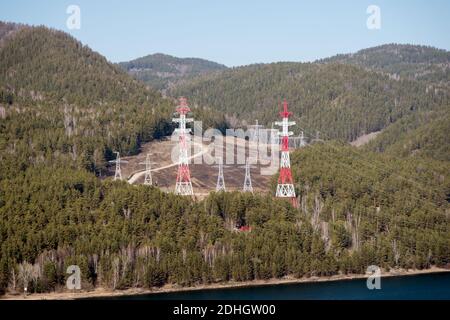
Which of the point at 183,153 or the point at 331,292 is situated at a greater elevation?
the point at 183,153

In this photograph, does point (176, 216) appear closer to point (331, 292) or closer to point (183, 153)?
point (183, 153)

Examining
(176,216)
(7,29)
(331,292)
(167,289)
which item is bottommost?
(167,289)

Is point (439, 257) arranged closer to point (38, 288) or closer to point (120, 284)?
point (120, 284)

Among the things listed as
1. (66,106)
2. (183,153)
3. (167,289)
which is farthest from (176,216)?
(66,106)

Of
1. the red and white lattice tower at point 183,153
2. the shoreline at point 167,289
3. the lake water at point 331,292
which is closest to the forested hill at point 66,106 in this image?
the red and white lattice tower at point 183,153

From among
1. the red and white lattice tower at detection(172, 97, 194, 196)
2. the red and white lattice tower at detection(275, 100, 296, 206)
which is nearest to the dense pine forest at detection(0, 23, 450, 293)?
the red and white lattice tower at detection(275, 100, 296, 206)

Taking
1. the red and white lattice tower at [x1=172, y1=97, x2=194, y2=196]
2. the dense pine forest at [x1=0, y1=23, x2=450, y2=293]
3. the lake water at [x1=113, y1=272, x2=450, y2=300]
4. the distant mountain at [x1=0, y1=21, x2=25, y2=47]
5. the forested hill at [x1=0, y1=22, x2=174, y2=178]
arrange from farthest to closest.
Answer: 1. the distant mountain at [x1=0, y1=21, x2=25, y2=47]
2. the forested hill at [x1=0, y1=22, x2=174, y2=178]
3. the red and white lattice tower at [x1=172, y1=97, x2=194, y2=196]
4. the dense pine forest at [x1=0, y1=23, x2=450, y2=293]
5. the lake water at [x1=113, y1=272, x2=450, y2=300]

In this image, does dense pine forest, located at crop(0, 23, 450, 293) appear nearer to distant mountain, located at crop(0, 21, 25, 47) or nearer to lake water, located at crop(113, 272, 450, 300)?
lake water, located at crop(113, 272, 450, 300)

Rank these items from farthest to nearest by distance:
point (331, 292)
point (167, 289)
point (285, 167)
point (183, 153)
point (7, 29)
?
point (7, 29), point (183, 153), point (285, 167), point (167, 289), point (331, 292)
